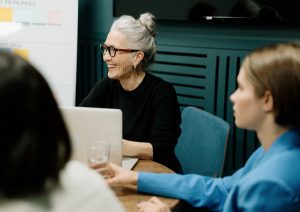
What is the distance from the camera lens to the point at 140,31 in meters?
2.29

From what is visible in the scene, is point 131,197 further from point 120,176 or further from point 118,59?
point 118,59

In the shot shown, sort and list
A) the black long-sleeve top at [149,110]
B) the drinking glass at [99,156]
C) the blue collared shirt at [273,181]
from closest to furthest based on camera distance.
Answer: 1. the blue collared shirt at [273,181]
2. the drinking glass at [99,156]
3. the black long-sleeve top at [149,110]

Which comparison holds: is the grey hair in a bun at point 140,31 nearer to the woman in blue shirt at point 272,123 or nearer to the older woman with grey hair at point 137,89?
the older woman with grey hair at point 137,89

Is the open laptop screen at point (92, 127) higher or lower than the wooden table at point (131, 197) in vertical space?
higher

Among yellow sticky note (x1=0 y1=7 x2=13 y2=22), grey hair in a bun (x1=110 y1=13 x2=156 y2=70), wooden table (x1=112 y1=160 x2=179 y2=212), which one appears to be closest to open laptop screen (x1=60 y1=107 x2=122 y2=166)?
wooden table (x1=112 y1=160 x2=179 y2=212)

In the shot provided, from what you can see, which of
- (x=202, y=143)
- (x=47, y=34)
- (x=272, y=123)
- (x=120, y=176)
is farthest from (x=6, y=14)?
(x=272, y=123)

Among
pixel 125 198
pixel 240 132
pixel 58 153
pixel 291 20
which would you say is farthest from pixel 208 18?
pixel 58 153

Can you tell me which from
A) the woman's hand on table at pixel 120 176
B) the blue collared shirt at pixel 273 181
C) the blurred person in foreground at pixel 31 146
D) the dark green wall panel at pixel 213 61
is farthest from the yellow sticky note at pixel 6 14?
the blurred person in foreground at pixel 31 146

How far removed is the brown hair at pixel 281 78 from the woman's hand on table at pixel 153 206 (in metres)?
0.45

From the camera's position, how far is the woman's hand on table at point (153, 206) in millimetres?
1384

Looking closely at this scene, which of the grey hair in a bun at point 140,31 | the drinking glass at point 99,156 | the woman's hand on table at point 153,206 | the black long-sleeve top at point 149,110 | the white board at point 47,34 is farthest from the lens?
the white board at point 47,34

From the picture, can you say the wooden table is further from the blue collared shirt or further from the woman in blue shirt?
the blue collared shirt

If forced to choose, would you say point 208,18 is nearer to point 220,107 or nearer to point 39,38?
point 220,107

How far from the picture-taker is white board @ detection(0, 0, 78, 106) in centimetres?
315
